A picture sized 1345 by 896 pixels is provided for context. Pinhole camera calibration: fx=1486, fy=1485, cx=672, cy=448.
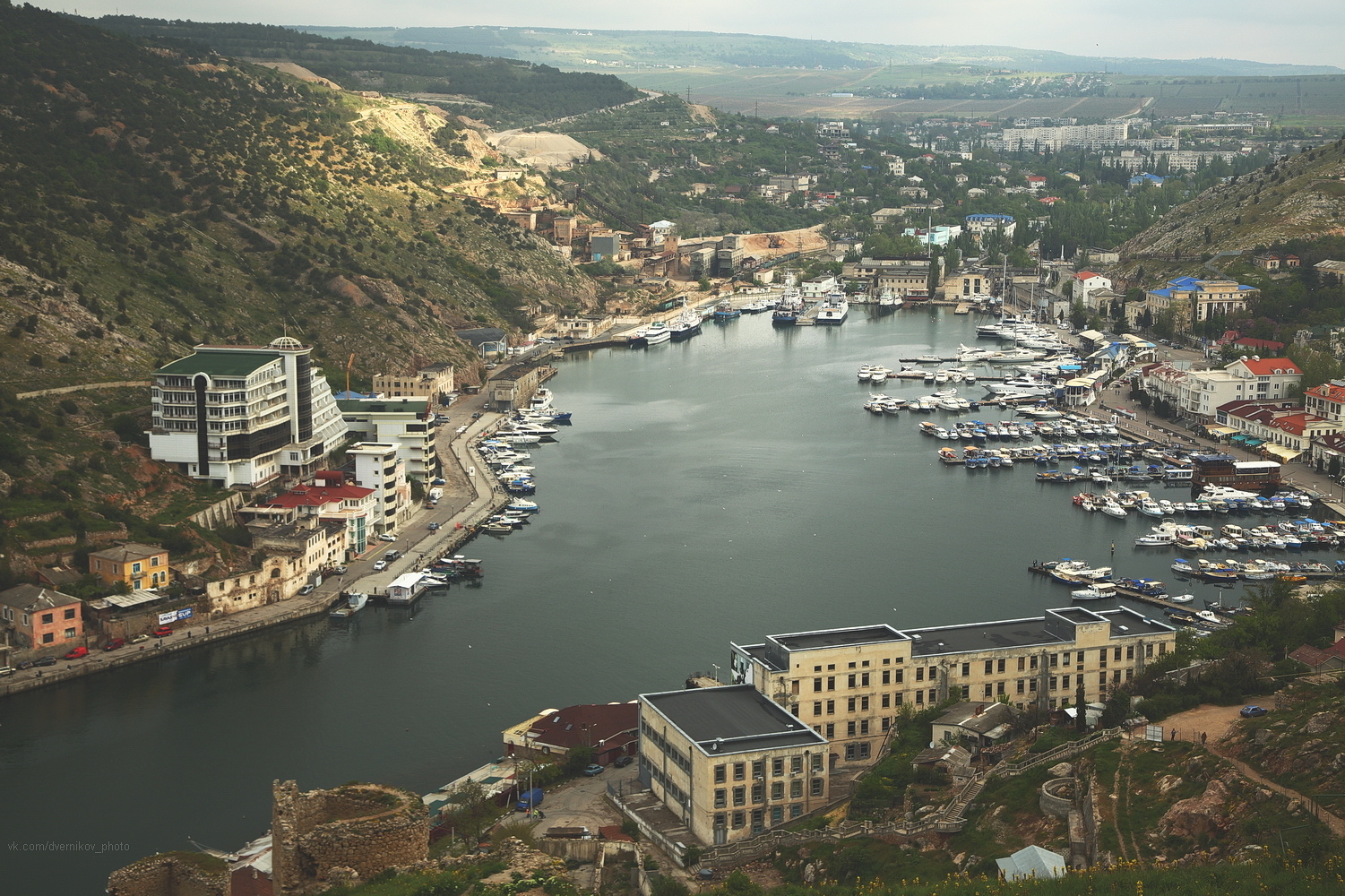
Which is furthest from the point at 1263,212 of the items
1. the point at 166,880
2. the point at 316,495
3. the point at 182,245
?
the point at 166,880

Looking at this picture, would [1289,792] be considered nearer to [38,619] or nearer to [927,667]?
[927,667]

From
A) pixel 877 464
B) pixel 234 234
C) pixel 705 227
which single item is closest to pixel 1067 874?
pixel 877 464

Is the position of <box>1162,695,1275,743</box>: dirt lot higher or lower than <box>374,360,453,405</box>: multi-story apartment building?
higher

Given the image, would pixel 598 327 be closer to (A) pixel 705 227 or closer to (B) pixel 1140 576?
(A) pixel 705 227

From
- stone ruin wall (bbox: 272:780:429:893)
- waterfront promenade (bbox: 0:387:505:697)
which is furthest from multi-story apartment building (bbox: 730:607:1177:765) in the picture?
waterfront promenade (bbox: 0:387:505:697)

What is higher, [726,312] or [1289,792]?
[1289,792]

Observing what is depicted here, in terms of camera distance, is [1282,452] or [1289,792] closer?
[1289,792]

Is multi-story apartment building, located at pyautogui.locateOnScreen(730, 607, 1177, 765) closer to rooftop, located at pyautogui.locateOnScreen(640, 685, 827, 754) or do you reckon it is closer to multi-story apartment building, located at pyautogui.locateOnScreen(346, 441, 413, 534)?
rooftop, located at pyautogui.locateOnScreen(640, 685, 827, 754)

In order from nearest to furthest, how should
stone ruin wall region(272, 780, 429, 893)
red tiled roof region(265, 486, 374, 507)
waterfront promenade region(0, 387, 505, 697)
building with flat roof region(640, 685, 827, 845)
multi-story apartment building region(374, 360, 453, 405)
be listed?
stone ruin wall region(272, 780, 429, 893) → building with flat roof region(640, 685, 827, 845) → waterfront promenade region(0, 387, 505, 697) → red tiled roof region(265, 486, 374, 507) → multi-story apartment building region(374, 360, 453, 405)
